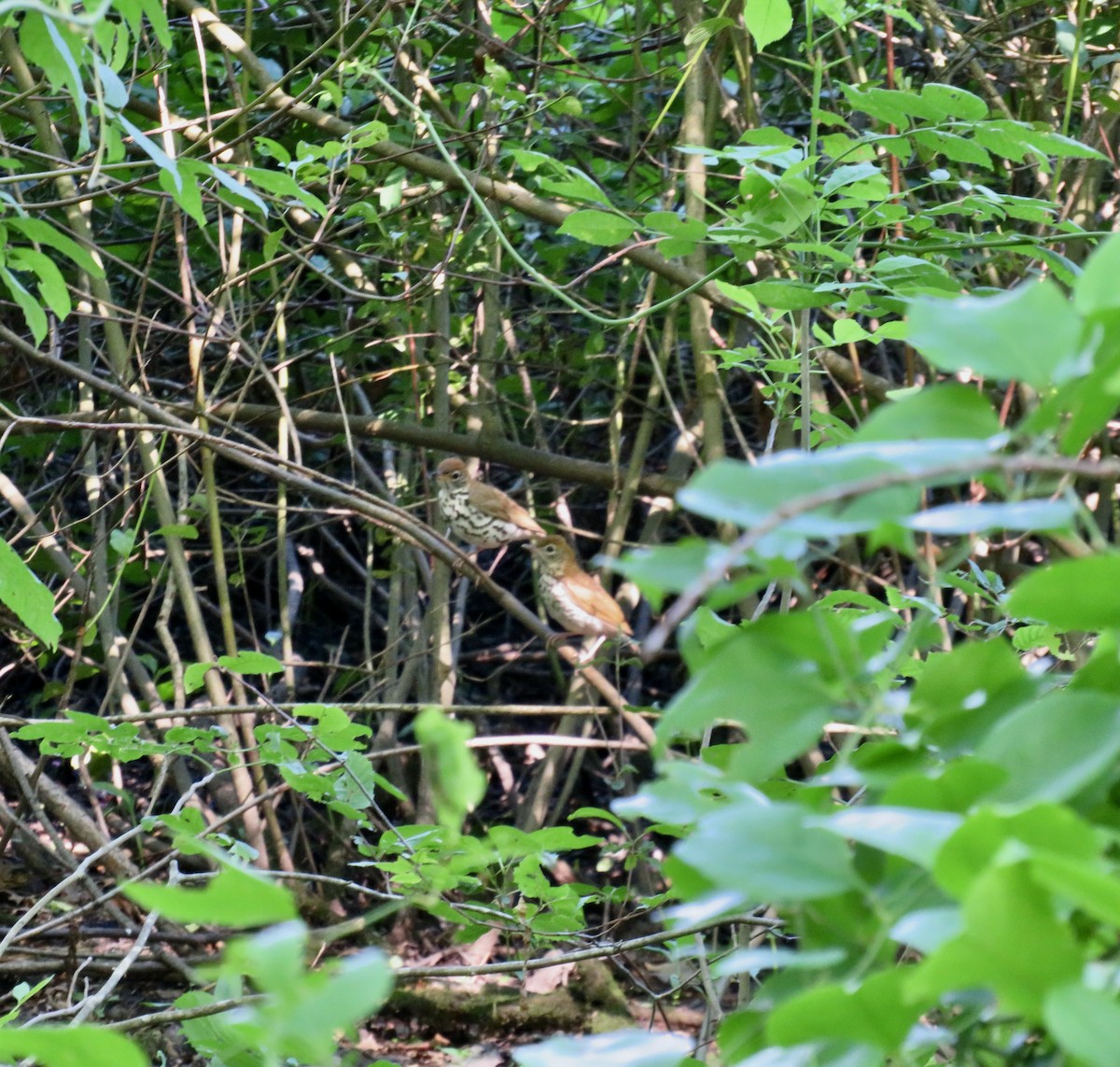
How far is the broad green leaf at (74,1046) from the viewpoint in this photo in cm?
40

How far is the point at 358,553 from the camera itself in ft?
14.1

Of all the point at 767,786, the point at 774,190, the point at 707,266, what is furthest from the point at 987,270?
the point at 767,786

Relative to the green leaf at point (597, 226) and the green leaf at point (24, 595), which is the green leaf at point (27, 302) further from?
the green leaf at point (597, 226)

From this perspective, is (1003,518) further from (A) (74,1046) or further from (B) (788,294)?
(B) (788,294)

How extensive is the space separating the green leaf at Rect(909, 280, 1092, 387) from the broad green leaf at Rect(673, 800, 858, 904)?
0.15 metres

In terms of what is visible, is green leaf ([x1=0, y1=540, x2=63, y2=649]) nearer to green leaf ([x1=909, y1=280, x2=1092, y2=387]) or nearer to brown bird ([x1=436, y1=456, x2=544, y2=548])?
green leaf ([x1=909, y1=280, x2=1092, y2=387])

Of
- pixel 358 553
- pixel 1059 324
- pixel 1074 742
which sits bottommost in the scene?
pixel 358 553

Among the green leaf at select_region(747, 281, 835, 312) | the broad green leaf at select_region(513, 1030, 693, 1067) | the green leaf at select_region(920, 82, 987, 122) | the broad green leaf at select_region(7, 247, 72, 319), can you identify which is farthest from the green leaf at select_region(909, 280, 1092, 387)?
the broad green leaf at select_region(7, 247, 72, 319)

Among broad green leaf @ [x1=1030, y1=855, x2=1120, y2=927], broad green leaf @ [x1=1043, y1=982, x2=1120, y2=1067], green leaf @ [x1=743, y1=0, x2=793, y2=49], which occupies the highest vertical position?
green leaf @ [x1=743, y1=0, x2=793, y2=49]

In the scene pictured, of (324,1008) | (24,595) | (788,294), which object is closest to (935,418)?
(324,1008)

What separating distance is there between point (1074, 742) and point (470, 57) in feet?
11.0

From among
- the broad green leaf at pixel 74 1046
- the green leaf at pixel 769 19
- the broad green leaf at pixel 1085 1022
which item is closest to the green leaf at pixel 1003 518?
the broad green leaf at pixel 1085 1022

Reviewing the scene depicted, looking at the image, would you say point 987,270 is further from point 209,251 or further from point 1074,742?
point 1074,742

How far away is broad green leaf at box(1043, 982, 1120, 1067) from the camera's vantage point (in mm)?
328
